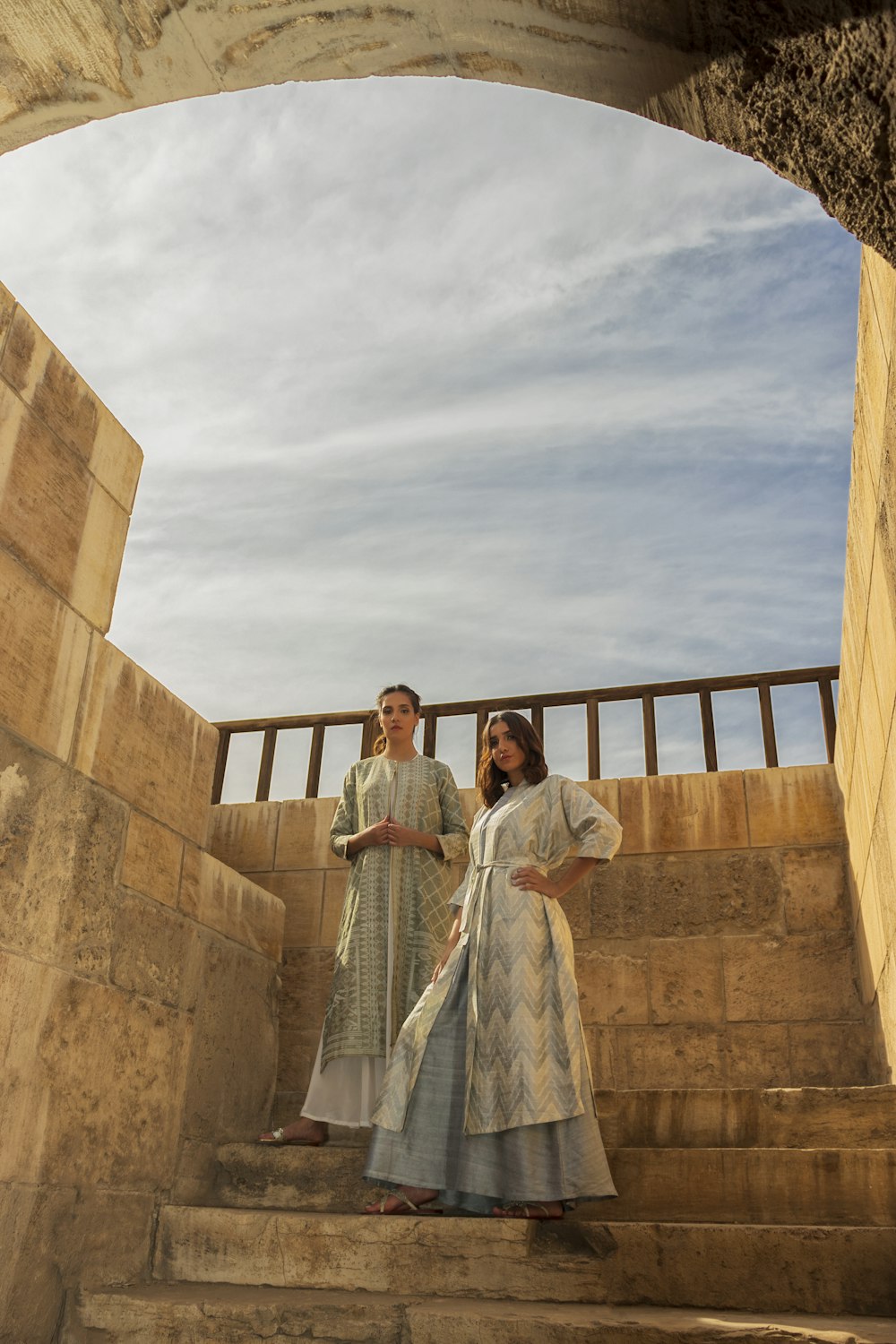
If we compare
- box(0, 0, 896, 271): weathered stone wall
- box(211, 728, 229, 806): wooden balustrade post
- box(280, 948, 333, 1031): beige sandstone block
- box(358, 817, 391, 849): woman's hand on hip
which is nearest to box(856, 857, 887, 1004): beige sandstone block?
box(358, 817, 391, 849): woman's hand on hip

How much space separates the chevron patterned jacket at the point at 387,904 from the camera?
3764 mm

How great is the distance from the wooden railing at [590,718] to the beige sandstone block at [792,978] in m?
0.83

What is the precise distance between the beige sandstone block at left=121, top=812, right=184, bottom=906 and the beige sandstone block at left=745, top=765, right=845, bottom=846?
263 cm

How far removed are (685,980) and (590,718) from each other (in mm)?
1309

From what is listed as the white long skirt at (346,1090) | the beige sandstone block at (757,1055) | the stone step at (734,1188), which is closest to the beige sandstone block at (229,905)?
the white long skirt at (346,1090)

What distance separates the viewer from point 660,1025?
4.77 meters

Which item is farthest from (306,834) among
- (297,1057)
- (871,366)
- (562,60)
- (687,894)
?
(562,60)

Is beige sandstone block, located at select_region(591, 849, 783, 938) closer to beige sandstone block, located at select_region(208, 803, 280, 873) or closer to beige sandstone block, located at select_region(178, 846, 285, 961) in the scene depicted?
beige sandstone block, located at select_region(178, 846, 285, 961)

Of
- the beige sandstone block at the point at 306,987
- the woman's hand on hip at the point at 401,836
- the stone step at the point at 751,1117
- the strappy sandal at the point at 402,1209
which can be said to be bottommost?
the strappy sandal at the point at 402,1209

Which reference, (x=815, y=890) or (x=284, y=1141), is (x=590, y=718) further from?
(x=284, y=1141)

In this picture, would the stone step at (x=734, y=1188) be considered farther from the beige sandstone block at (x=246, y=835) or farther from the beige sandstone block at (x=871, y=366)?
the beige sandstone block at (x=246, y=835)

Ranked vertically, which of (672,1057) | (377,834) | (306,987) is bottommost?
(672,1057)

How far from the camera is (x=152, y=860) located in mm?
3482

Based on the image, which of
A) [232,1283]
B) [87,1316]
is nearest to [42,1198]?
[87,1316]
